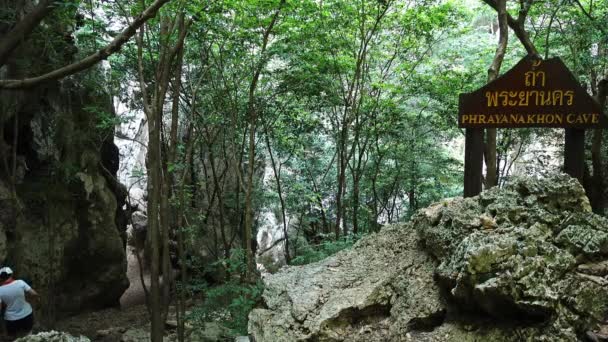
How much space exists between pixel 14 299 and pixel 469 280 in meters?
6.24

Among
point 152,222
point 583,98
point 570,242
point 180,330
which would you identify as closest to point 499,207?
point 570,242

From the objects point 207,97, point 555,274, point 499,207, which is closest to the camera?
point 555,274

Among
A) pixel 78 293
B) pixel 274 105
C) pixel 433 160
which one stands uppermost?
pixel 274 105

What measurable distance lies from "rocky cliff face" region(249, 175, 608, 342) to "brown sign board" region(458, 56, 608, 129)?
1.51 m

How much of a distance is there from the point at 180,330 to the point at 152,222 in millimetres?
1807

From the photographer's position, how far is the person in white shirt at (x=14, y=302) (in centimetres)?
647

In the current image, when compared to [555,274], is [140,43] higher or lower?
higher

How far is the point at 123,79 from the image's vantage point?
9.89 meters

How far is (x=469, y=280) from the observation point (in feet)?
10.5

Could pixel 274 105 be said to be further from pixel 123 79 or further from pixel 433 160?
pixel 433 160

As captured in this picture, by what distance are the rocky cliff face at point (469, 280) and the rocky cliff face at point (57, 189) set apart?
6.03 m

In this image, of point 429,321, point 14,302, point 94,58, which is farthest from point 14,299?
point 429,321

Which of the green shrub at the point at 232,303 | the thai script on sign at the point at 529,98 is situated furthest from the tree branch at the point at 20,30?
the thai script on sign at the point at 529,98

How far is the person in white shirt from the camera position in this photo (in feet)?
21.2
